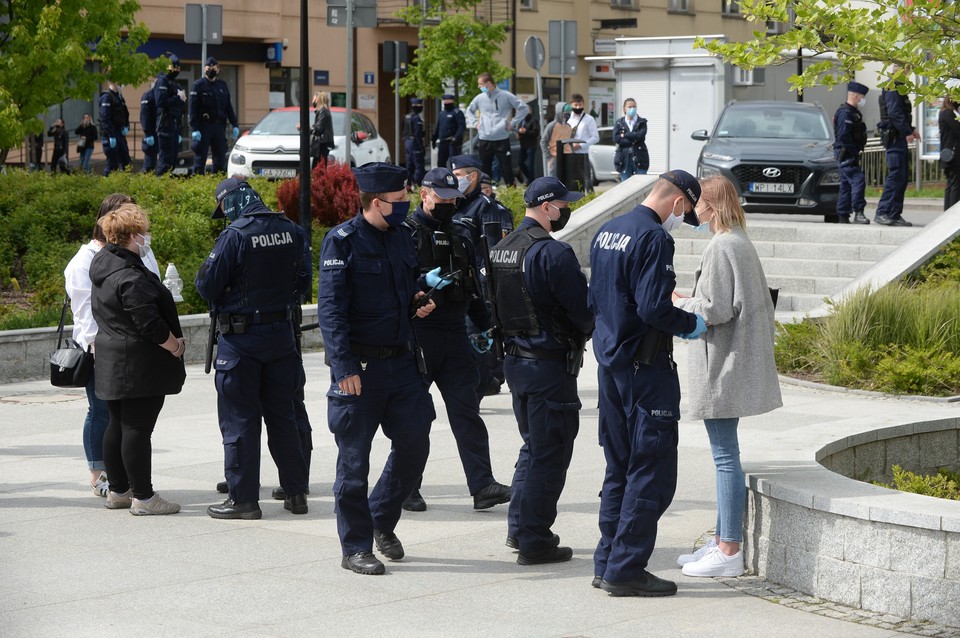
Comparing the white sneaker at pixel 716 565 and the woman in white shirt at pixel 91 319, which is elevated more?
the woman in white shirt at pixel 91 319

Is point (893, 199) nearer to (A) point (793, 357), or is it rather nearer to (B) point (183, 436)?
(A) point (793, 357)

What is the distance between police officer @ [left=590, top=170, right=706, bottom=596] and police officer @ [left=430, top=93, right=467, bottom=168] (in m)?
18.7

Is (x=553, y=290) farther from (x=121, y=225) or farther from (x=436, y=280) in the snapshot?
(x=121, y=225)

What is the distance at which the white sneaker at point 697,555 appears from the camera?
6941 mm

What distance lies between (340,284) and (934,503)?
9.13ft

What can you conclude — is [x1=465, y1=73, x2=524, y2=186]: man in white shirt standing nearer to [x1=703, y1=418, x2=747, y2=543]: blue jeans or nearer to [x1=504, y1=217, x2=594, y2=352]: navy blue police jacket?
[x1=504, y1=217, x2=594, y2=352]: navy blue police jacket

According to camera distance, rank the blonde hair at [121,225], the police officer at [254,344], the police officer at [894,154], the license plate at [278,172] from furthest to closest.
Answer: the license plate at [278,172], the police officer at [894,154], the blonde hair at [121,225], the police officer at [254,344]

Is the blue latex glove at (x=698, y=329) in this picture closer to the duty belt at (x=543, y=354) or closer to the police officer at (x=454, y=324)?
the duty belt at (x=543, y=354)

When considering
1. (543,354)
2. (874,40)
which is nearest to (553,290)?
(543,354)

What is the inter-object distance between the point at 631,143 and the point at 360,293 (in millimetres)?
19453

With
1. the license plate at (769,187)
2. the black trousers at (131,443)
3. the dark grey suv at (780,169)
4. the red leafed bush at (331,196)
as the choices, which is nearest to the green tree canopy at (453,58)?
the dark grey suv at (780,169)

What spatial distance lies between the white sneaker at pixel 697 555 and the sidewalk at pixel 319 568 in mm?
72

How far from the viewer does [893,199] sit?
1795 centimetres

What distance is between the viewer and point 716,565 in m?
6.81
